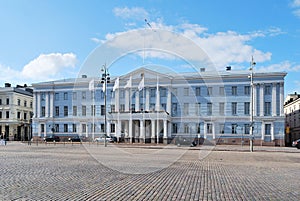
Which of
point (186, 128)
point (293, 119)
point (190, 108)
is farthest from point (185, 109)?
point (293, 119)

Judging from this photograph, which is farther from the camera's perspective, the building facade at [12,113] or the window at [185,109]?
the building facade at [12,113]

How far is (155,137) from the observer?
6012cm

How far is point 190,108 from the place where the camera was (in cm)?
6131

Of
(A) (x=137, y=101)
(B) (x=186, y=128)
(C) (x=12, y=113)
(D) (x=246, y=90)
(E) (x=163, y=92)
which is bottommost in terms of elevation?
(B) (x=186, y=128)

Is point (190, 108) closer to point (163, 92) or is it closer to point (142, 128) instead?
point (163, 92)

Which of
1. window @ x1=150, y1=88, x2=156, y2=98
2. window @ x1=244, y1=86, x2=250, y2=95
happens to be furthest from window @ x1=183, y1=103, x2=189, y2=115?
window @ x1=244, y1=86, x2=250, y2=95

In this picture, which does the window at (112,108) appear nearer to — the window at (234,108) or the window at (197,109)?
the window at (197,109)

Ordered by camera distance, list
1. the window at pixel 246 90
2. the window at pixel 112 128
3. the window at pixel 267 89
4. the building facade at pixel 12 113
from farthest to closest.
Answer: the building facade at pixel 12 113, the window at pixel 112 128, the window at pixel 246 90, the window at pixel 267 89

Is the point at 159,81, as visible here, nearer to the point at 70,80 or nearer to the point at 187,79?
the point at 187,79

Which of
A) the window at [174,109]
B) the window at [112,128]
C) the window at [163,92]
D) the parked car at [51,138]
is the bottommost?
the parked car at [51,138]

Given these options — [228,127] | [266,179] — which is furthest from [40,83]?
[266,179]

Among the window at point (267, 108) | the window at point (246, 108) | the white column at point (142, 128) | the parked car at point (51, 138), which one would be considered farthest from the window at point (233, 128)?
the parked car at point (51, 138)

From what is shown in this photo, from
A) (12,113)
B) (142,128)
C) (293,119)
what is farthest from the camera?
(293,119)

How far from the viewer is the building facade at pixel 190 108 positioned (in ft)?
189
